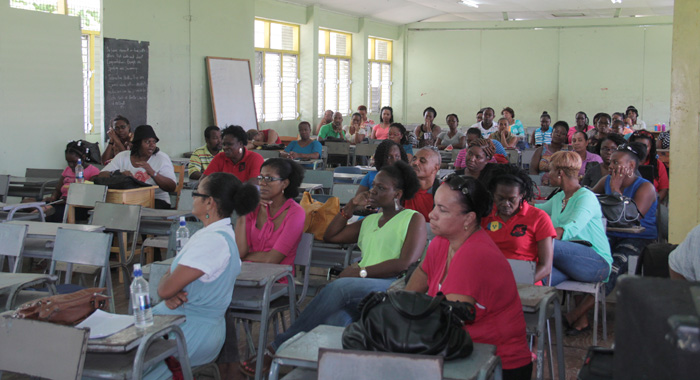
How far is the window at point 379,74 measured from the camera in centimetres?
1741

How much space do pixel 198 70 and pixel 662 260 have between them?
8929 mm

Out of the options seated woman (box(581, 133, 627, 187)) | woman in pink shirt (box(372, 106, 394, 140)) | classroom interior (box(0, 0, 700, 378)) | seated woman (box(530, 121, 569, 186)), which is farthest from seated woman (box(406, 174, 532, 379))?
woman in pink shirt (box(372, 106, 394, 140))

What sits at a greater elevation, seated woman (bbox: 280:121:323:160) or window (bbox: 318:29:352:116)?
window (bbox: 318:29:352:116)

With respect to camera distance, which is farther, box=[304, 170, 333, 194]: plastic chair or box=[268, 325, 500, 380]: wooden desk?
box=[304, 170, 333, 194]: plastic chair

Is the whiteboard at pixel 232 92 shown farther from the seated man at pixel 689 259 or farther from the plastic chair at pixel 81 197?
the seated man at pixel 689 259

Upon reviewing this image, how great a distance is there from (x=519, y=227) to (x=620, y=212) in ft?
4.37

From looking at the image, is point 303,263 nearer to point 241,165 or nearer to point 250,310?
point 250,310

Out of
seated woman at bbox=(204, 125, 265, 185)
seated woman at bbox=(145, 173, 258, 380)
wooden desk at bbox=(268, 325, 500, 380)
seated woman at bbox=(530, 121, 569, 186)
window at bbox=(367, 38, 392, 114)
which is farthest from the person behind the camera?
window at bbox=(367, 38, 392, 114)

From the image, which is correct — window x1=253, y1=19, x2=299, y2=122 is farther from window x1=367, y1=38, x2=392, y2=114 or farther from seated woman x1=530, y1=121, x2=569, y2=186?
seated woman x1=530, y1=121, x2=569, y2=186

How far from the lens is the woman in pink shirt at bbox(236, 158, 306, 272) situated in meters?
3.97

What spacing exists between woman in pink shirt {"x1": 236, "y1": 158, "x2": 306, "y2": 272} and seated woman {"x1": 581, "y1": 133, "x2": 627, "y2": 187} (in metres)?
3.12

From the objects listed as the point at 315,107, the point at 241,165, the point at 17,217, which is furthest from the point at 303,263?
the point at 315,107

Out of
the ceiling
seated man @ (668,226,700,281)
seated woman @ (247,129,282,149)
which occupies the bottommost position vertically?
seated man @ (668,226,700,281)

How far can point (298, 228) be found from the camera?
402 centimetres
